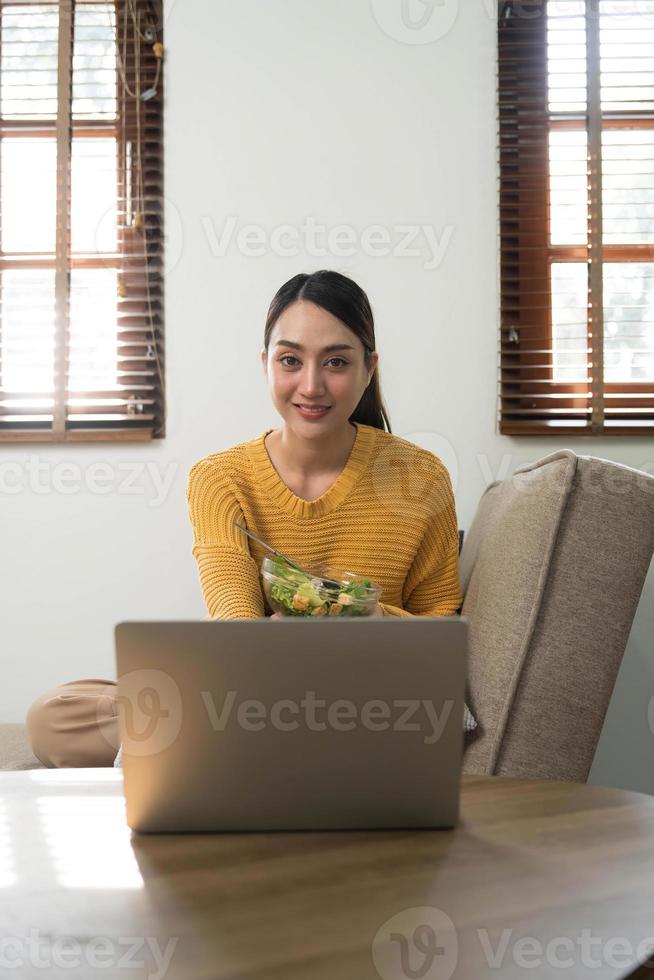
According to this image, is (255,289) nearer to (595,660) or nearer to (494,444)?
(494,444)

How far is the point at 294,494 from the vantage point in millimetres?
1743

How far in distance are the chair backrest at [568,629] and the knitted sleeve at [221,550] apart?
1.39 ft

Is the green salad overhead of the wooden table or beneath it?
overhead

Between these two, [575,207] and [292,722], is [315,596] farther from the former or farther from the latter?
[575,207]

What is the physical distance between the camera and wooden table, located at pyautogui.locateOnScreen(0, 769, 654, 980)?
52 centimetres

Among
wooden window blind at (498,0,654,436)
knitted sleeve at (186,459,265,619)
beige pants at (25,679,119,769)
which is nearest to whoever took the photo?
knitted sleeve at (186,459,265,619)

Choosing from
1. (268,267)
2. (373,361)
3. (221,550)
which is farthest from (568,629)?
(268,267)

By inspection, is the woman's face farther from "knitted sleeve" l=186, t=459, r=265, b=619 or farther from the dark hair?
"knitted sleeve" l=186, t=459, r=265, b=619

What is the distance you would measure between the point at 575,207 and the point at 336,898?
2216 millimetres

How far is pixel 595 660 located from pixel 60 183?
1.96 metres

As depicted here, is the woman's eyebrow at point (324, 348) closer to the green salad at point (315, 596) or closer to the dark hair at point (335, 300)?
the dark hair at point (335, 300)

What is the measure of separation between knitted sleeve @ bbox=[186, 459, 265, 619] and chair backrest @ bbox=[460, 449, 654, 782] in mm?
423

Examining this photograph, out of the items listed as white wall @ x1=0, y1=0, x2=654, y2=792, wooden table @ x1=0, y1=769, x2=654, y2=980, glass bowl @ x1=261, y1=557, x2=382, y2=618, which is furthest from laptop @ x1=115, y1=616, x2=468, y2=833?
white wall @ x1=0, y1=0, x2=654, y2=792

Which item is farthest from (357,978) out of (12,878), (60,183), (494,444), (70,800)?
(60,183)
